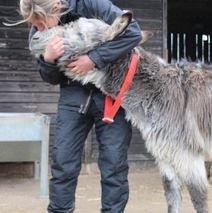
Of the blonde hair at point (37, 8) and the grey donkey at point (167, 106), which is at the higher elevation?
the blonde hair at point (37, 8)

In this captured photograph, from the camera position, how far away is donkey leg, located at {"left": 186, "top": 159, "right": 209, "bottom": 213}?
3945 mm

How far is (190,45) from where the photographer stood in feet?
50.5

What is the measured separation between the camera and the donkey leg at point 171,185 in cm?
407

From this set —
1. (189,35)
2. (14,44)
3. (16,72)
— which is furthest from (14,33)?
(189,35)

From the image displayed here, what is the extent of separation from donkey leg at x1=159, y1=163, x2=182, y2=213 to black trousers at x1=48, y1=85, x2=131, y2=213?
30cm

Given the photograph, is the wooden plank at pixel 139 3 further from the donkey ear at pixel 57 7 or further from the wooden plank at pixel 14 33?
the donkey ear at pixel 57 7

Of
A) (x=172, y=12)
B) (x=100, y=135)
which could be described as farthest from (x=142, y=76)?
(x=172, y=12)

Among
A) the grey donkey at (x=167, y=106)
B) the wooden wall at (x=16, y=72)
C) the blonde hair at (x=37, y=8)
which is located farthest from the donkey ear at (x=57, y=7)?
the wooden wall at (x=16, y=72)

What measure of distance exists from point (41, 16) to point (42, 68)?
0.35 meters

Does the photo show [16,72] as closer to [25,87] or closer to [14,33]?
[25,87]

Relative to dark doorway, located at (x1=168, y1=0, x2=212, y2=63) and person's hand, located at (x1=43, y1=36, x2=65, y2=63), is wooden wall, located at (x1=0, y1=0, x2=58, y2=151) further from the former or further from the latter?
dark doorway, located at (x1=168, y1=0, x2=212, y2=63)

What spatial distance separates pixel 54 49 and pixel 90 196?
291cm

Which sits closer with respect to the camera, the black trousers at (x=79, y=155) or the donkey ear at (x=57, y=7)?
the donkey ear at (x=57, y=7)

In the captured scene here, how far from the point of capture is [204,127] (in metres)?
4.04
